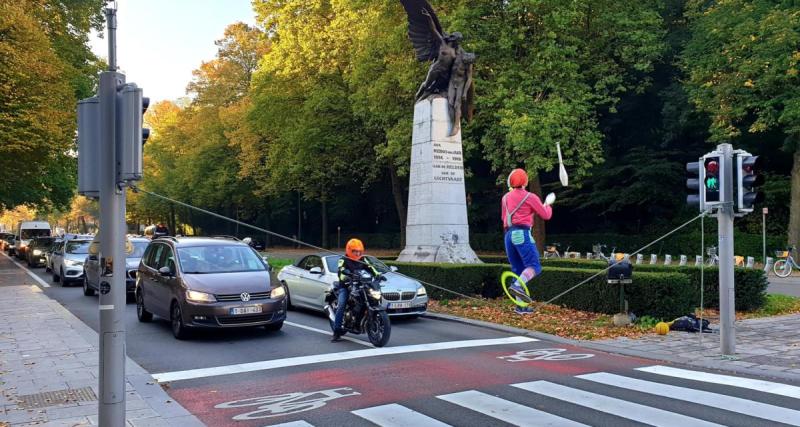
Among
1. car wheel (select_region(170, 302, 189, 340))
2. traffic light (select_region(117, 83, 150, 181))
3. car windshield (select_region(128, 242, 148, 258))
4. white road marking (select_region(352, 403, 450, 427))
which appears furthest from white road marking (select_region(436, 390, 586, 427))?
car windshield (select_region(128, 242, 148, 258))

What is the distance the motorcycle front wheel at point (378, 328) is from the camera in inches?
400

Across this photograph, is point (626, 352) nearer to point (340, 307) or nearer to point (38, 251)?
point (340, 307)

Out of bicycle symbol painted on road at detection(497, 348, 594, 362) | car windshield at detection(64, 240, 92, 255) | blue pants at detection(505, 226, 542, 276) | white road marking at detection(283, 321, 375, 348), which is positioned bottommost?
white road marking at detection(283, 321, 375, 348)

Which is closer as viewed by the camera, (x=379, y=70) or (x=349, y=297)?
(x=349, y=297)

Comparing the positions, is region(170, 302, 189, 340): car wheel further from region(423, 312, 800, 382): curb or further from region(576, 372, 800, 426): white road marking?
region(576, 372, 800, 426): white road marking

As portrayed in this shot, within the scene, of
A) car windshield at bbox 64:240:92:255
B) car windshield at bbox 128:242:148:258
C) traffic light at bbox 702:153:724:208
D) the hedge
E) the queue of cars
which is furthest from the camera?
car windshield at bbox 64:240:92:255

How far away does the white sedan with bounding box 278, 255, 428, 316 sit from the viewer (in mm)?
12922

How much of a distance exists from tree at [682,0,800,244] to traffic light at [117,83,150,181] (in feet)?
86.5

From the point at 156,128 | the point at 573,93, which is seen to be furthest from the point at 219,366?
the point at 156,128

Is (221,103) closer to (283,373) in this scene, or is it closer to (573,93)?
(573,93)

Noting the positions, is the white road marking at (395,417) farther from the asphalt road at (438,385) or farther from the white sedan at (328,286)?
the white sedan at (328,286)

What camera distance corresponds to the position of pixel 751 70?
26.3 metres

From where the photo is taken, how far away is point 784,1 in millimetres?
26500

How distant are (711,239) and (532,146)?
12.0 metres
